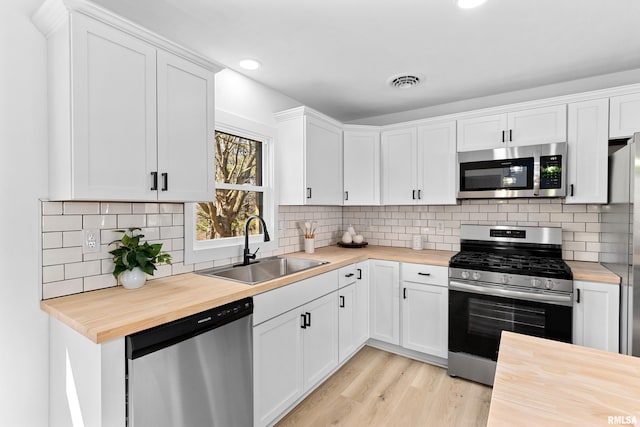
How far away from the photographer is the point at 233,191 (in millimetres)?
2629

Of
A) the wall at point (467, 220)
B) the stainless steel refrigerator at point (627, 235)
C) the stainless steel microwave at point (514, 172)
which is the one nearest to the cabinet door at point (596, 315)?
the stainless steel refrigerator at point (627, 235)

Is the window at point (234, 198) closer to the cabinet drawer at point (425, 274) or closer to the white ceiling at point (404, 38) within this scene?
the white ceiling at point (404, 38)

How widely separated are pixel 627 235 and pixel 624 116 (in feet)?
3.17

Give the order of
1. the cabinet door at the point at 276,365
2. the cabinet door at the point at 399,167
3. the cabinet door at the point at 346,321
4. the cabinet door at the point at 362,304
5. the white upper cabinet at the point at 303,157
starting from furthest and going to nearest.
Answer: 1. the cabinet door at the point at 399,167
2. the cabinet door at the point at 362,304
3. the white upper cabinet at the point at 303,157
4. the cabinet door at the point at 346,321
5. the cabinet door at the point at 276,365

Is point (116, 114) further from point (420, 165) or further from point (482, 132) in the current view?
point (482, 132)

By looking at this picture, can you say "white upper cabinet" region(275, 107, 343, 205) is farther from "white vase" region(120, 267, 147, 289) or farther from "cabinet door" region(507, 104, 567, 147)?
"cabinet door" region(507, 104, 567, 147)

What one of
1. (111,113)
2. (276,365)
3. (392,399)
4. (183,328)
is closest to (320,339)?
(276,365)

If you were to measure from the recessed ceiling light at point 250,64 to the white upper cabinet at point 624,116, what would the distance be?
8.84 ft

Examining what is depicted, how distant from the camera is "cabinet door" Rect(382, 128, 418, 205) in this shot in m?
3.23

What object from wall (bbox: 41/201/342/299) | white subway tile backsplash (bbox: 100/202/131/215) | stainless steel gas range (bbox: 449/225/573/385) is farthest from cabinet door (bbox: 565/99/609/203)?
white subway tile backsplash (bbox: 100/202/131/215)

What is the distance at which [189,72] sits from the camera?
182cm

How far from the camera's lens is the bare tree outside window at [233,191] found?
2412 millimetres

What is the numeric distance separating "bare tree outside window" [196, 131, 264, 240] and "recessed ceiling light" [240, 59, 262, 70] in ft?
1.76

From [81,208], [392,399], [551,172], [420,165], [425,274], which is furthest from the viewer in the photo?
[420,165]
